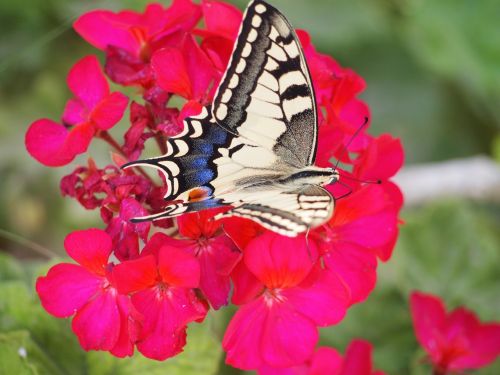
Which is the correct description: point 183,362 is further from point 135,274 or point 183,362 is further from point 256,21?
point 256,21

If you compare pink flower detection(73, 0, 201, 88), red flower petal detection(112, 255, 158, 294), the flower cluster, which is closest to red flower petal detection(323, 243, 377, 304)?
the flower cluster

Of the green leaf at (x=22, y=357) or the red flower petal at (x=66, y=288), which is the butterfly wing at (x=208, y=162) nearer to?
the red flower petal at (x=66, y=288)

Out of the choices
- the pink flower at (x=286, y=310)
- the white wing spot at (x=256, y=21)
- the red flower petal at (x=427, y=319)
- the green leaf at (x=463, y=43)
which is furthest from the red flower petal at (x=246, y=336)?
the green leaf at (x=463, y=43)

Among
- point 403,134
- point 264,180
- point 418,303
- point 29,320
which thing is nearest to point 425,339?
point 418,303

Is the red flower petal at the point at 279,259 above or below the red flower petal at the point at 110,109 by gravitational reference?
below

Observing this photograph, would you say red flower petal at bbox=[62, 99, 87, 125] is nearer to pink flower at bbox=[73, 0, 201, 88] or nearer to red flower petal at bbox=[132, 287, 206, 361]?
pink flower at bbox=[73, 0, 201, 88]

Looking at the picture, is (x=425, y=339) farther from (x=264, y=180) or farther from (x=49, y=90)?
(x=49, y=90)
